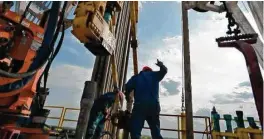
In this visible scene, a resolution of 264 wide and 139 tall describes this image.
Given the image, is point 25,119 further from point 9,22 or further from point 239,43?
point 239,43

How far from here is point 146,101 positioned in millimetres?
4656

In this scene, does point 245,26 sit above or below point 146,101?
above

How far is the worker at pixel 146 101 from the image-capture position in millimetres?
4543

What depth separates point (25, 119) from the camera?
12.5 feet

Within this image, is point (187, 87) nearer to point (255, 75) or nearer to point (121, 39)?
point (255, 75)

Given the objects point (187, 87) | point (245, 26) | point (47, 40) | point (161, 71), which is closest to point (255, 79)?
point (245, 26)

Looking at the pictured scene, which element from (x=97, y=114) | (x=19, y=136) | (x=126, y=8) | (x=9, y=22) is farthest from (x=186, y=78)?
(x=126, y=8)

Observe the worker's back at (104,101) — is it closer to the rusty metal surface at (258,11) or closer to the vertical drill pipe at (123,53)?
the rusty metal surface at (258,11)

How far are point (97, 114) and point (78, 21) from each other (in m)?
2.49

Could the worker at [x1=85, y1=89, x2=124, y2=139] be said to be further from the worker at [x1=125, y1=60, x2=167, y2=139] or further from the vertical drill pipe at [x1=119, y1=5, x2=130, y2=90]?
the vertical drill pipe at [x1=119, y1=5, x2=130, y2=90]

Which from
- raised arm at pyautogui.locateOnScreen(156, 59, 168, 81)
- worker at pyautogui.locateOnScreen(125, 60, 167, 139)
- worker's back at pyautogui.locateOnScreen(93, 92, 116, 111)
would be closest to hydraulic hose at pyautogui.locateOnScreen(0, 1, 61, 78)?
worker's back at pyautogui.locateOnScreen(93, 92, 116, 111)

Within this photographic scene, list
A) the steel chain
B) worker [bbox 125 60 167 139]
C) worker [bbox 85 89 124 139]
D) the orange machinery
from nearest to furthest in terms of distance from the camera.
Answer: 1. the steel chain
2. the orange machinery
3. worker [bbox 85 89 124 139]
4. worker [bbox 125 60 167 139]

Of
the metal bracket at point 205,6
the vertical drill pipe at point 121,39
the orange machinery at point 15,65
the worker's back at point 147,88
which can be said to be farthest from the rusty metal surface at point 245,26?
the vertical drill pipe at point 121,39

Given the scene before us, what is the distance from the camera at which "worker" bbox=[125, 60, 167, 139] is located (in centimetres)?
454
